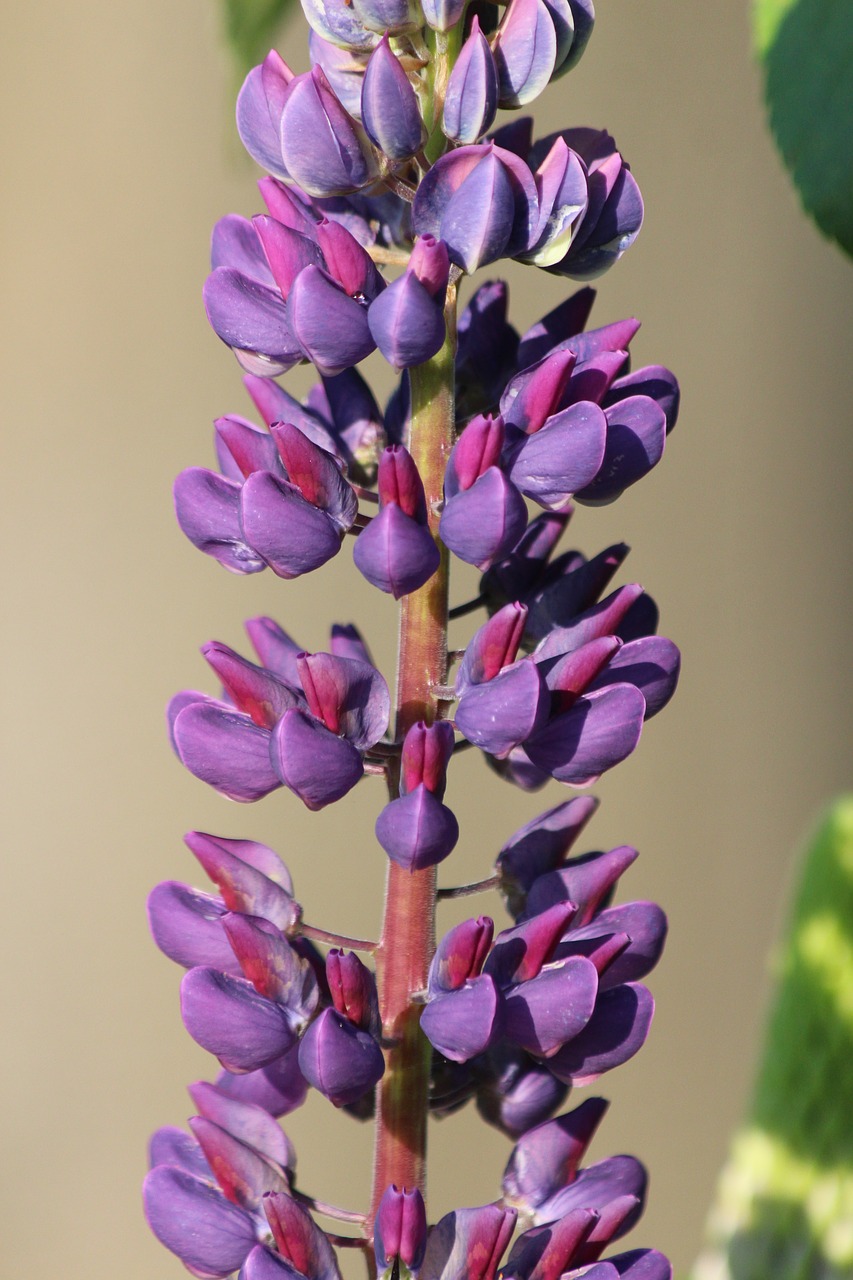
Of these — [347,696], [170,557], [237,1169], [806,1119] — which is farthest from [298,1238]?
[170,557]

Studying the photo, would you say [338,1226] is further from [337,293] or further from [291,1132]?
[337,293]

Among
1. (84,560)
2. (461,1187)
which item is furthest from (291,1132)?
(84,560)

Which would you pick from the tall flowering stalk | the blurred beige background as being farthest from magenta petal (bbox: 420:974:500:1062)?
the blurred beige background

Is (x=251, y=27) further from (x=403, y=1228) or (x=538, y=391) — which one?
(x=403, y=1228)

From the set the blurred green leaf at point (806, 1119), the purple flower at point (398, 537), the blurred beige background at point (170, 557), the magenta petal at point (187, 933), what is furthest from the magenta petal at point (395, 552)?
the blurred beige background at point (170, 557)

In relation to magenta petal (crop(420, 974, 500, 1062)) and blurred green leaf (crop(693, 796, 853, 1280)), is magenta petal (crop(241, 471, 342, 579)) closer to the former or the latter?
magenta petal (crop(420, 974, 500, 1062))
